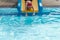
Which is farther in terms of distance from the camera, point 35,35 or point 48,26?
point 48,26

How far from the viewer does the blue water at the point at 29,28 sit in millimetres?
5867

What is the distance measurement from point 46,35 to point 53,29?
32.0 inches

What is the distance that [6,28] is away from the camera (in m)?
6.93

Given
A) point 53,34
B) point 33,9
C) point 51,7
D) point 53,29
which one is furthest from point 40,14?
point 53,34

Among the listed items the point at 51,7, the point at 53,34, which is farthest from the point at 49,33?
the point at 51,7

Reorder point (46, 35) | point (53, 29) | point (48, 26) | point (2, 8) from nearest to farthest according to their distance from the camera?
point (46, 35)
point (53, 29)
point (48, 26)
point (2, 8)

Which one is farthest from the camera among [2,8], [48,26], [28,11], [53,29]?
[2,8]

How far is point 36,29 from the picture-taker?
673 cm

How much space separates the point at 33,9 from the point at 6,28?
2.65m

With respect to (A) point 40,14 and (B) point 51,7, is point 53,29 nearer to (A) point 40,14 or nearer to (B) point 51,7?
(A) point 40,14

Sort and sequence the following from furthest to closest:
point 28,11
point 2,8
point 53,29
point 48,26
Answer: point 2,8
point 28,11
point 48,26
point 53,29

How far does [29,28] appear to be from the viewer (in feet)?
22.6

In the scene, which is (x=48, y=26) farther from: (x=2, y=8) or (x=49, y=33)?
(x=2, y=8)

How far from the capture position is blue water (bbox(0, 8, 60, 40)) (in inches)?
231
